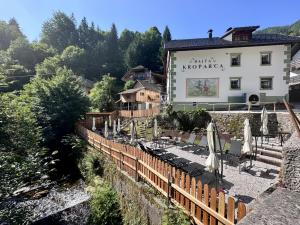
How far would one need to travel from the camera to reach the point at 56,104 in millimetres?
18547

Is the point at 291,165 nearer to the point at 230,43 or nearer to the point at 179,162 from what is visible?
the point at 179,162

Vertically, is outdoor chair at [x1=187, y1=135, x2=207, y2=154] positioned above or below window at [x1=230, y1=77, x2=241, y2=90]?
below

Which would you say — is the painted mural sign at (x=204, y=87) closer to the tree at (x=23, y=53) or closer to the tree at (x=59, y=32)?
the tree at (x=23, y=53)

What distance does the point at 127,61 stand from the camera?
61219mm

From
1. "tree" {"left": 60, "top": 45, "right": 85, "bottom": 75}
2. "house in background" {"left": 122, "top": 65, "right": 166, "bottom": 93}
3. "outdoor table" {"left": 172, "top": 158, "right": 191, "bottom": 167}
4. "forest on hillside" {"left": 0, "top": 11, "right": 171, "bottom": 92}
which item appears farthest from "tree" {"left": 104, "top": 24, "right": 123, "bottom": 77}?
"outdoor table" {"left": 172, "top": 158, "right": 191, "bottom": 167}

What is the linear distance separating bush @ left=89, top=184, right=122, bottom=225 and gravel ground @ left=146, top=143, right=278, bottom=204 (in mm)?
3186

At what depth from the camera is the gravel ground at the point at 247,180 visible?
6340 millimetres

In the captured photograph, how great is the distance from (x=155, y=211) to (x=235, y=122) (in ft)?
40.5

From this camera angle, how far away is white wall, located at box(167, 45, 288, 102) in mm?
19859

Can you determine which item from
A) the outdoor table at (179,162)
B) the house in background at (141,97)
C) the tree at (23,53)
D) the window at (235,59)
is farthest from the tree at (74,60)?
the outdoor table at (179,162)

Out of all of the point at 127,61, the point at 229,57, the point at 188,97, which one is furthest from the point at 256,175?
the point at 127,61

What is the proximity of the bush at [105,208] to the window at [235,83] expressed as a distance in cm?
1579

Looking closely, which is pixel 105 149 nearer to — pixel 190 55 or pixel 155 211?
pixel 155 211

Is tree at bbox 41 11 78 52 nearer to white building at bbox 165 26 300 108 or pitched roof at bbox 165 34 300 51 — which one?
pitched roof at bbox 165 34 300 51
